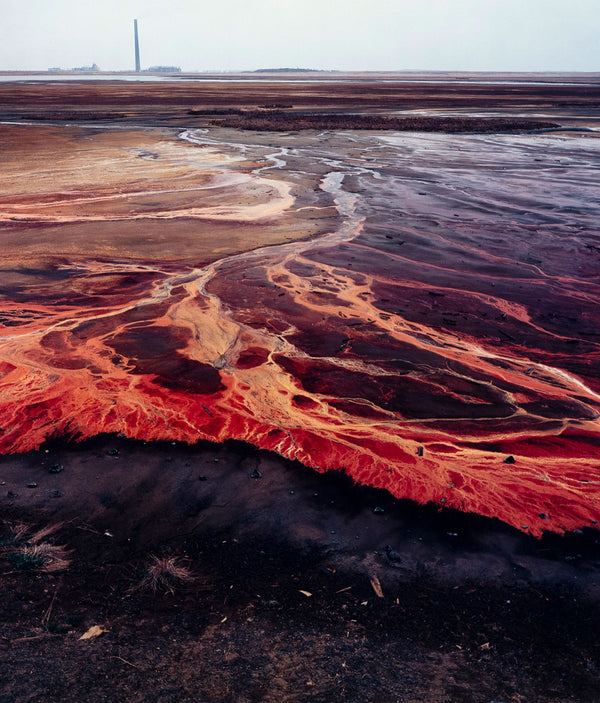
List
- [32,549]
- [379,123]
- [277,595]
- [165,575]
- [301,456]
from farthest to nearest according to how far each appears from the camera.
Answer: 1. [379,123]
2. [301,456]
3. [32,549]
4. [165,575]
5. [277,595]

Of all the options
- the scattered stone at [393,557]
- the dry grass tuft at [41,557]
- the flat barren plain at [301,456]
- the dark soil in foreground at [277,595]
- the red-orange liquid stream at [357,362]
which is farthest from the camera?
the red-orange liquid stream at [357,362]

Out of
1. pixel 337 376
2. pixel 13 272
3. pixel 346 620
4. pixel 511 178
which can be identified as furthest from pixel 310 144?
pixel 346 620

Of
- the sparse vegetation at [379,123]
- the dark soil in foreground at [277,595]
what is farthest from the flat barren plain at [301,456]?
the sparse vegetation at [379,123]

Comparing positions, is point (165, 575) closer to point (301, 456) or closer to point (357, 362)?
point (301, 456)

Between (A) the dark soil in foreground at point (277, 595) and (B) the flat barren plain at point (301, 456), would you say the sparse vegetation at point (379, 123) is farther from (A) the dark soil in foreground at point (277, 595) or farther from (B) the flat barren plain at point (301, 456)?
(A) the dark soil in foreground at point (277, 595)

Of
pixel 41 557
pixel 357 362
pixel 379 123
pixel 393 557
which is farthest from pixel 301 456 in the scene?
pixel 379 123

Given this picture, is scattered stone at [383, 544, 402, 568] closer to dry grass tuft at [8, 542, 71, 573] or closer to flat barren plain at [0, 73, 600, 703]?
flat barren plain at [0, 73, 600, 703]
